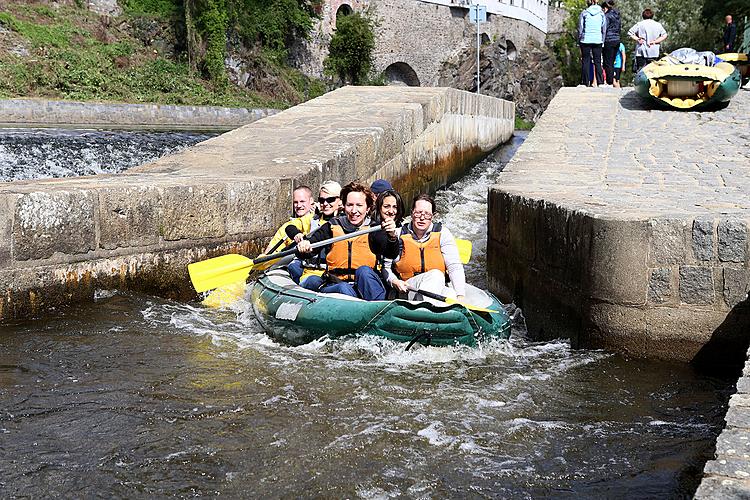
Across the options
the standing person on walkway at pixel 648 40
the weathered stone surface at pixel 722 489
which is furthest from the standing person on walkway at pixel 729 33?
the weathered stone surface at pixel 722 489

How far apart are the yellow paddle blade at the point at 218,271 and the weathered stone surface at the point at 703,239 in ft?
10.2

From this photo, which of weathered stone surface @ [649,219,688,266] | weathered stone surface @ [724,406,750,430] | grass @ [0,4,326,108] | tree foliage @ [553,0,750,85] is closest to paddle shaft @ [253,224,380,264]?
weathered stone surface @ [649,219,688,266]

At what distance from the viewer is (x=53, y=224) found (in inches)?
244

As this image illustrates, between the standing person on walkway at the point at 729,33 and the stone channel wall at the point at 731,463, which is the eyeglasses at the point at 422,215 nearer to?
the stone channel wall at the point at 731,463

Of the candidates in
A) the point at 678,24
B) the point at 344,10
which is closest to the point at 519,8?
the point at 678,24

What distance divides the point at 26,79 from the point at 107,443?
1885cm

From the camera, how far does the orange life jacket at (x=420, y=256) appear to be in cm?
592

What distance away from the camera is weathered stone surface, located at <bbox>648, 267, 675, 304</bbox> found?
5258 millimetres

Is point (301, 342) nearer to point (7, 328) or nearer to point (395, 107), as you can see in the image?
point (7, 328)

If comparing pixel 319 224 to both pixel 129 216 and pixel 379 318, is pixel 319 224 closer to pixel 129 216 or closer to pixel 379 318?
pixel 129 216

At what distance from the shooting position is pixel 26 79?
21109 mm

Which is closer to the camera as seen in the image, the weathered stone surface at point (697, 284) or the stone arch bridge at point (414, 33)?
the weathered stone surface at point (697, 284)

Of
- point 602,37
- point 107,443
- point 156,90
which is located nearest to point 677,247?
point 107,443

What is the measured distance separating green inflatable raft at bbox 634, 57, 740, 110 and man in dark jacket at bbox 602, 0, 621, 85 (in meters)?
1.91
